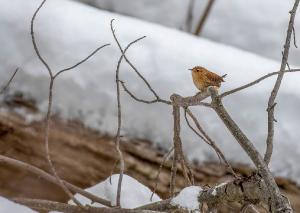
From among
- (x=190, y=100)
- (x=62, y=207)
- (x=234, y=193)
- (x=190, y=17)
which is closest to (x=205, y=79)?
(x=190, y=100)

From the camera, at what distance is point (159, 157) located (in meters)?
1.34

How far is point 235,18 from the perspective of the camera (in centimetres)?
185

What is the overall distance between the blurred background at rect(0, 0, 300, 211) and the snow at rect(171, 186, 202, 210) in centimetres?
58

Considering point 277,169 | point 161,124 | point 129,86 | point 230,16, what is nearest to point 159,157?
point 161,124

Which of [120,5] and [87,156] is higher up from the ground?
[120,5]

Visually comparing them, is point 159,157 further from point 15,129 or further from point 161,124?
point 15,129

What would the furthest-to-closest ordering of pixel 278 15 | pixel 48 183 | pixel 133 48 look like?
pixel 278 15 < pixel 133 48 < pixel 48 183

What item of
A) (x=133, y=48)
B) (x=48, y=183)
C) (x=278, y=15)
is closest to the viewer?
(x=48, y=183)

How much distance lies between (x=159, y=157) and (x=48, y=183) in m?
0.27

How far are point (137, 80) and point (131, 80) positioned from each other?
1 cm

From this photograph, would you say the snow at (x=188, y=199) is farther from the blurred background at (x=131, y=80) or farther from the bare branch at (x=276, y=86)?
the blurred background at (x=131, y=80)

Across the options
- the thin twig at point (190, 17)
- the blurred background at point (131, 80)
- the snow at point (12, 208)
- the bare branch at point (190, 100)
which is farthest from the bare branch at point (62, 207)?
the thin twig at point (190, 17)

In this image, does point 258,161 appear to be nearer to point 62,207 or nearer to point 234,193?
point 234,193

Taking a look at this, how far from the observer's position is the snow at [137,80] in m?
1.35
